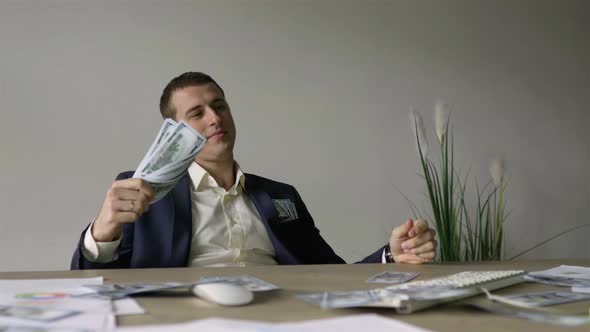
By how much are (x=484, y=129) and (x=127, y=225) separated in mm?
2293

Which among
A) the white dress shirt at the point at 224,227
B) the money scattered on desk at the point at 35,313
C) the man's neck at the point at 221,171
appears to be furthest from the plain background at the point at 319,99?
the money scattered on desk at the point at 35,313

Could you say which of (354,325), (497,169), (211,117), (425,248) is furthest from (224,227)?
(497,169)

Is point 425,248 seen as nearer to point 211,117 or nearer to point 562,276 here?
point 562,276

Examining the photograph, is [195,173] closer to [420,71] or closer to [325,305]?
[325,305]

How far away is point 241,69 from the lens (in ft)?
10.2

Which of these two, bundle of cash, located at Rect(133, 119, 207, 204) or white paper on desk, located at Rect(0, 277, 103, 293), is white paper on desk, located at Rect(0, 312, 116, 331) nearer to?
white paper on desk, located at Rect(0, 277, 103, 293)

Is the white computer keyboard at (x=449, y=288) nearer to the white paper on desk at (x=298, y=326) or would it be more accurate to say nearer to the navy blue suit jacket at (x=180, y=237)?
the white paper on desk at (x=298, y=326)

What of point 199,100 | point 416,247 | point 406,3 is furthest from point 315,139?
point 416,247

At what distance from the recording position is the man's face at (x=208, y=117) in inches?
76.9

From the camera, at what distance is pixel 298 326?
2.37 ft

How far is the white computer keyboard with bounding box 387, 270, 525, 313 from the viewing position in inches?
32.9

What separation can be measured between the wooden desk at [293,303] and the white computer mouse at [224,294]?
0.04ft

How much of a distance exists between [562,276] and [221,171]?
3.67 feet

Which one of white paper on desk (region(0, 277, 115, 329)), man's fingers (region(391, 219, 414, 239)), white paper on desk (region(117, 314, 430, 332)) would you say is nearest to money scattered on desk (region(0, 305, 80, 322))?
white paper on desk (region(0, 277, 115, 329))
